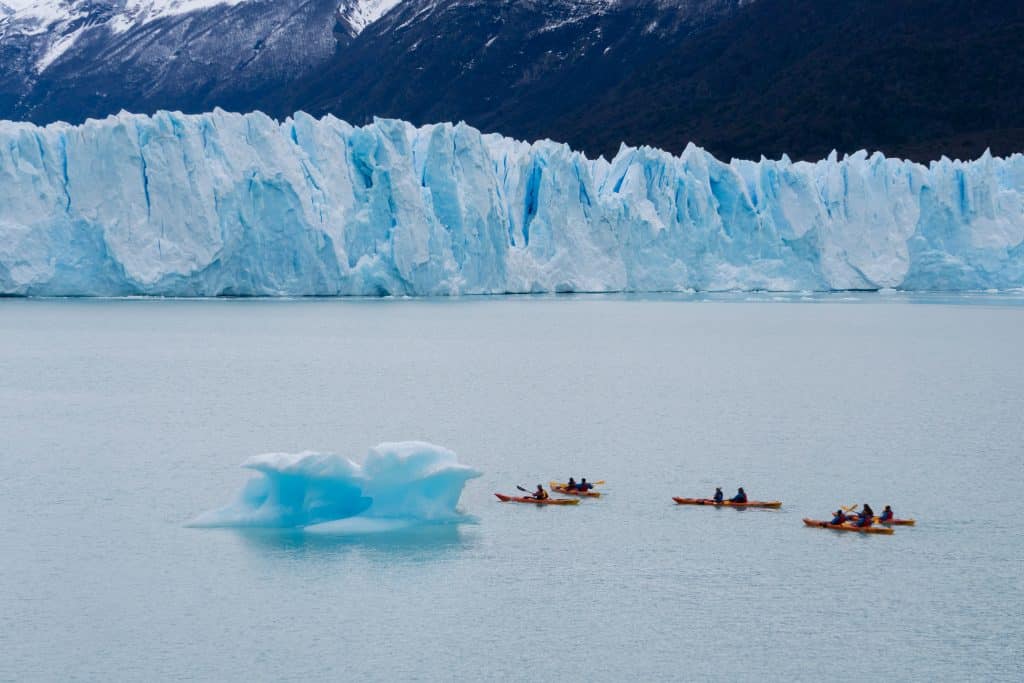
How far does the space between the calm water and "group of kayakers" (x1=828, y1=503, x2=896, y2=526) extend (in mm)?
205

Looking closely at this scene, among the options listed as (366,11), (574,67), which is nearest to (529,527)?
(574,67)

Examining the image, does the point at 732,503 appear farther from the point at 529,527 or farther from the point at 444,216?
the point at 444,216

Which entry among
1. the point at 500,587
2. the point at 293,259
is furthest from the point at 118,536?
the point at 293,259

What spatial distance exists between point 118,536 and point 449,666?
382 centimetres

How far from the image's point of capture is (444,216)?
112ft

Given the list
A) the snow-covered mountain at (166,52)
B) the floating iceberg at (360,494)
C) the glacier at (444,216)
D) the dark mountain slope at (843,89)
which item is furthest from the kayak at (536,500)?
the snow-covered mountain at (166,52)

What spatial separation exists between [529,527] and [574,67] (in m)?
86.5

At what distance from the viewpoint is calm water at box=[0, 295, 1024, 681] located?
8195mm

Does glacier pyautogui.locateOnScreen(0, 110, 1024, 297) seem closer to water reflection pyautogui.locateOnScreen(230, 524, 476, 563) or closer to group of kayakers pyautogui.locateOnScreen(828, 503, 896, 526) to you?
water reflection pyautogui.locateOnScreen(230, 524, 476, 563)

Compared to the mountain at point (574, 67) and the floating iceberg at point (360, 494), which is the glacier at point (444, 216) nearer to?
the floating iceberg at point (360, 494)

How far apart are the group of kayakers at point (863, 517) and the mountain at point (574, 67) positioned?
5228 centimetres

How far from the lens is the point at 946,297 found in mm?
48281

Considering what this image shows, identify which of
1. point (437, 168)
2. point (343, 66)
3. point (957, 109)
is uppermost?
point (343, 66)

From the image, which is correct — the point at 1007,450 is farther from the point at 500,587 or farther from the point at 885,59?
the point at 885,59
